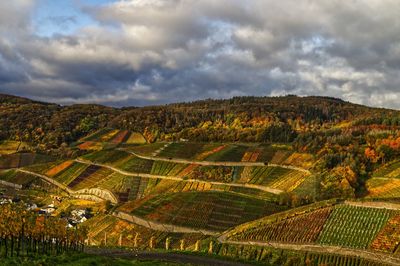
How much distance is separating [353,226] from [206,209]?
43534 millimetres

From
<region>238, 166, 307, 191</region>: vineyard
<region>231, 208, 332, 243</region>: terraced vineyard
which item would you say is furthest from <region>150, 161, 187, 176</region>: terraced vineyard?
<region>231, 208, 332, 243</region>: terraced vineyard

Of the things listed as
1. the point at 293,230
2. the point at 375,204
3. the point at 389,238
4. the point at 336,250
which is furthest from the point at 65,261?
the point at 375,204

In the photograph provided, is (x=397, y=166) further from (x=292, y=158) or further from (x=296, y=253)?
(x=296, y=253)

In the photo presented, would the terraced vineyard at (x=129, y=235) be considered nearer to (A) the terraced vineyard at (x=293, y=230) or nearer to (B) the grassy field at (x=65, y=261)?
(A) the terraced vineyard at (x=293, y=230)

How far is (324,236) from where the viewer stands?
9225 cm

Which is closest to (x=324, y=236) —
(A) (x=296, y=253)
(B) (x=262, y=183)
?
(A) (x=296, y=253)

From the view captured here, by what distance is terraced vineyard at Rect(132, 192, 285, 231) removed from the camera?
120406mm

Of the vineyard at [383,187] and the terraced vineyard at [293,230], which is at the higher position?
the vineyard at [383,187]

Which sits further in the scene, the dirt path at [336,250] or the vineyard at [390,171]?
the vineyard at [390,171]

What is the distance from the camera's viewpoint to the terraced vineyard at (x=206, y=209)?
120m

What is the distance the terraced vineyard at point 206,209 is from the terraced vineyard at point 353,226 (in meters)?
25.7

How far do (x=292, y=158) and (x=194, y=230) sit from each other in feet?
223

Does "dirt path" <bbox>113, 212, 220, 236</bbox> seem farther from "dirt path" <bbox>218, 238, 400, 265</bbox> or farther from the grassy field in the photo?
the grassy field

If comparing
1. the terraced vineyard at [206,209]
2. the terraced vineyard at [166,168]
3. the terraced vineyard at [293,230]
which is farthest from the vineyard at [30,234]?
the terraced vineyard at [166,168]
